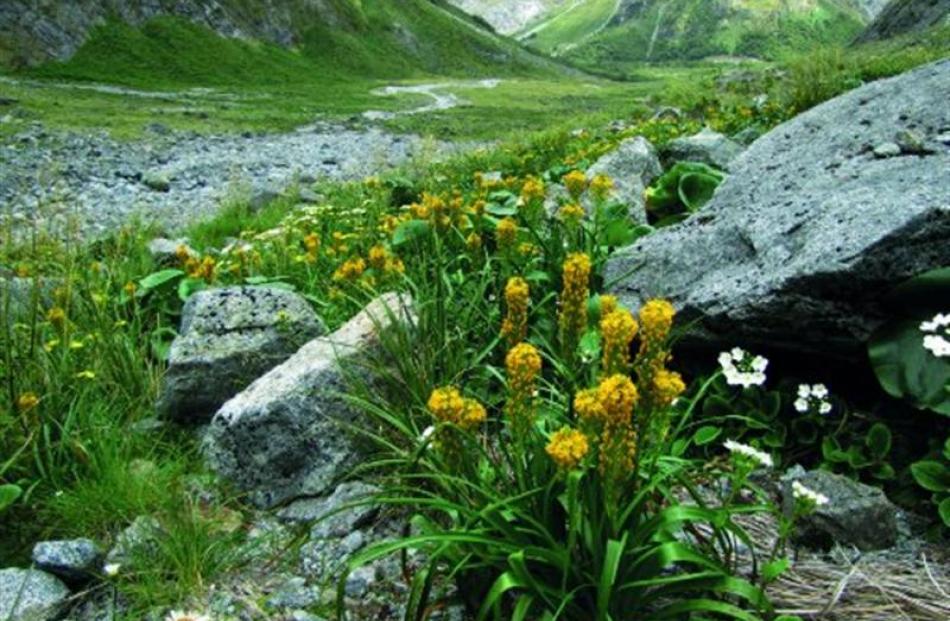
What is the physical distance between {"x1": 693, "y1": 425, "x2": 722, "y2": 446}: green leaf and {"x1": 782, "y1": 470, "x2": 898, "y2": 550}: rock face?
1.51 ft

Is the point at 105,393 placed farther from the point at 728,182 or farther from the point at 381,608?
the point at 728,182

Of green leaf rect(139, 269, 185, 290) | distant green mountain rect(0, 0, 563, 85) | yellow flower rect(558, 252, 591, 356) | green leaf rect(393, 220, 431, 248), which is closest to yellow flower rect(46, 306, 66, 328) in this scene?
green leaf rect(139, 269, 185, 290)

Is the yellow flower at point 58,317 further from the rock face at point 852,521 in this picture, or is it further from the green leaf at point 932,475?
the green leaf at point 932,475

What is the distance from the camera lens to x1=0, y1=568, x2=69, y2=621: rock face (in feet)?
10.4

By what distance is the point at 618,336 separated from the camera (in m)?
2.60

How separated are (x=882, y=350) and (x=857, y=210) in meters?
0.78

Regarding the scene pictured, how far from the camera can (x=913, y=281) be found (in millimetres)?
3441

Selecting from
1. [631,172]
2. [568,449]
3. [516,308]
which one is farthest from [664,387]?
[631,172]

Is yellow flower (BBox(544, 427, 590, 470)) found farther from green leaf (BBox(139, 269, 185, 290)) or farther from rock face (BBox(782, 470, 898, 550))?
green leaf (BBox(139, 269, 185, 290))

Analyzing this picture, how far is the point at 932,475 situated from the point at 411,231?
12.1 ft

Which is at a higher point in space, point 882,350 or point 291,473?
point 882,350

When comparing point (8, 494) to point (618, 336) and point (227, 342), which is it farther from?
point (618, 336)

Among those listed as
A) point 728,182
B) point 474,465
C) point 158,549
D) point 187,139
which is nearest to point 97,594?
point 158,549

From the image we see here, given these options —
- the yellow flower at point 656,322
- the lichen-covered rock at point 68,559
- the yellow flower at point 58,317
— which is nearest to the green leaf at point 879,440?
the yellow flower at point 656,322
